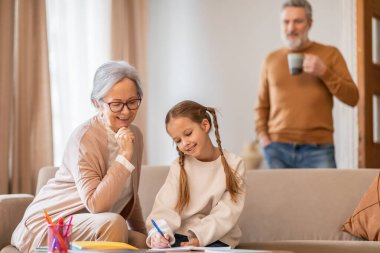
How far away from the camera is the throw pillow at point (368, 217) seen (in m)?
2.79

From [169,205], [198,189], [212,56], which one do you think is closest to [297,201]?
[198,189]

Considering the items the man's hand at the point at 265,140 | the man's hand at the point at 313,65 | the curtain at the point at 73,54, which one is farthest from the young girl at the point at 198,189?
the curtain at the point at 73,54

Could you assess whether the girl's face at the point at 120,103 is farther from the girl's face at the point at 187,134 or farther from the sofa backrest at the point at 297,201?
the sofa backrest at the point at 297,201

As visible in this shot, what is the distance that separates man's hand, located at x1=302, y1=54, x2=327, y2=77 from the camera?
3.47 metres

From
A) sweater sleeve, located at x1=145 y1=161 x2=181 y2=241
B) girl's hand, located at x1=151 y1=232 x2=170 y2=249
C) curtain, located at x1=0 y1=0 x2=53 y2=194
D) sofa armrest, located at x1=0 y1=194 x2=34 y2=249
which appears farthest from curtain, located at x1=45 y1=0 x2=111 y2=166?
girl's hand, located at x1=151 y1=232 x2=170 y2=249

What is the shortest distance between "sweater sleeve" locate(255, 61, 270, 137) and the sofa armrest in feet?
5.04

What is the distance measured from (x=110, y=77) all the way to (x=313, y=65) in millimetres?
1420

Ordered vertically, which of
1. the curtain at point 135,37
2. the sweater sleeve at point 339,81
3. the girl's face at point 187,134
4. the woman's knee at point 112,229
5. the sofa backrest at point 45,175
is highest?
the curtain at point 135,37

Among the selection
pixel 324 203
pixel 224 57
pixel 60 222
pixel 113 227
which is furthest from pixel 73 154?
pixel 224 57

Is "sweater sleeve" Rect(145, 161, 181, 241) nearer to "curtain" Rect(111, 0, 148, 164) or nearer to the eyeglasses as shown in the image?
the eyeglasses

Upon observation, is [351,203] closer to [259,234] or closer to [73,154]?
[259,234]

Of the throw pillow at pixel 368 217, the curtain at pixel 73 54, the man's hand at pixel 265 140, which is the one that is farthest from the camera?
the curtain at pixel 73 54

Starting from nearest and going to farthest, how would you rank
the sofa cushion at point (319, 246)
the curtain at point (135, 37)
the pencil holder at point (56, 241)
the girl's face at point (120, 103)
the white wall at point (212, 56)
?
the pencil holder at point (56, 241) < the girl's face at point (120, 103) < the sofa cushion at point (319, 246) < the curtain at point (135, 37) < the white wall at point (212, 56)

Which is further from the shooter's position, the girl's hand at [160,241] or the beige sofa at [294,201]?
the beige sofa at [294,201]
